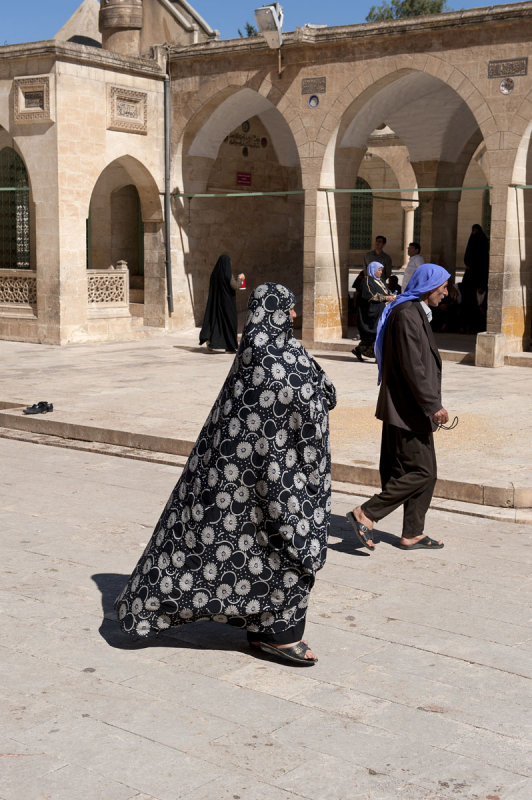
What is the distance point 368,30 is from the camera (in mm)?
13438

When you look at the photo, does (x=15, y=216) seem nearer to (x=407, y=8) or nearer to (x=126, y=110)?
(x=126, y=110)

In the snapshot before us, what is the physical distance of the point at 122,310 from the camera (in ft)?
51.6

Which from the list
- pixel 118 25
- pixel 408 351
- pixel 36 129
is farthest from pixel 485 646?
pixel 118 25

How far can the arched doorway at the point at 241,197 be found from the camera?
16250 mm

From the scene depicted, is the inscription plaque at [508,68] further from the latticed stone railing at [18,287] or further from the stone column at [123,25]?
the latticed stone railing at [18,287]

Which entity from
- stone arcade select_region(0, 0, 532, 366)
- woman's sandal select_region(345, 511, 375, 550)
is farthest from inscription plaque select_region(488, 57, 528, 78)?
woman's sandal select_region(345, 511, 375, 550)

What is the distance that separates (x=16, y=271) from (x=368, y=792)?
13204 millimetres

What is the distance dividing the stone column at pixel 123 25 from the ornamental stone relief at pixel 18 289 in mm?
3977

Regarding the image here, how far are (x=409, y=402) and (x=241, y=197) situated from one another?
13.2m

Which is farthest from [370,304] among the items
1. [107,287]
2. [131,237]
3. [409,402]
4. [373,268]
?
[409,402]

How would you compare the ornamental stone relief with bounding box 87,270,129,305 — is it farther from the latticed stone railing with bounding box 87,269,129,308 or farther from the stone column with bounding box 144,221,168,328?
the stone column with bounding box 144,221,168,328

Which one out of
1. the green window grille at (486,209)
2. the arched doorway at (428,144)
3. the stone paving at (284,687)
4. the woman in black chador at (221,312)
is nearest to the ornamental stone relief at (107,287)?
Answer: the woman in black chador at (221,312)

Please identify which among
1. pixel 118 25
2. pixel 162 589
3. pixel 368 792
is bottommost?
pixel 368 792

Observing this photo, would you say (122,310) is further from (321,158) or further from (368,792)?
(368,792)
